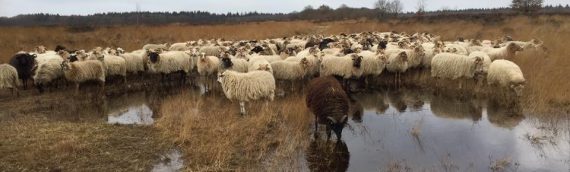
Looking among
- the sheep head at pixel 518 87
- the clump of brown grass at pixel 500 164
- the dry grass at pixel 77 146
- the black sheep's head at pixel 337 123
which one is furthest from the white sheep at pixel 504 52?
the dry grass at pixel 77 146

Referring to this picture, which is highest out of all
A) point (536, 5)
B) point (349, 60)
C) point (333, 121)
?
point (536, 5)

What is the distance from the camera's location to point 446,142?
9.29 meters

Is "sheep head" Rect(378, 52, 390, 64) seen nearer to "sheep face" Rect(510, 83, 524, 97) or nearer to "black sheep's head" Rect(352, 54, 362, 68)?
"black sheep's head" Rect(352, 54, 362, 68)

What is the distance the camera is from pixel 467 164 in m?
8.04

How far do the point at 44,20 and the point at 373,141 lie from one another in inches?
4032

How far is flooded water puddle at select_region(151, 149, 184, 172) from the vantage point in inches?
304

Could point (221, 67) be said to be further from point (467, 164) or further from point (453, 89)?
point (467, 164)

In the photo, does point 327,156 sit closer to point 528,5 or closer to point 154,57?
point 154,57

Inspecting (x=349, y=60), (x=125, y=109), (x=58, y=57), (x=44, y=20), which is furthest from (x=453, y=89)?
(x=44, y=20)

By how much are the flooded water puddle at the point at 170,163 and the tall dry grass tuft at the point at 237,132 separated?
14 centimetres

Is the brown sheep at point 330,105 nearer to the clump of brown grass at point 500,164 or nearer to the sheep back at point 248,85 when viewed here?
the sheep back at point 248,85

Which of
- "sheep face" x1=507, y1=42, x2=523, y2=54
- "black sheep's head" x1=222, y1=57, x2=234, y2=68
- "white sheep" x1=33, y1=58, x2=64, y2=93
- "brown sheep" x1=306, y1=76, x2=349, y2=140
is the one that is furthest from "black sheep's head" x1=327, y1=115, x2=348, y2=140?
"sheep face" x1=507, y1=42, x2=523, y2=54

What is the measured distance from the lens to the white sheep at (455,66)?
14.1 metres

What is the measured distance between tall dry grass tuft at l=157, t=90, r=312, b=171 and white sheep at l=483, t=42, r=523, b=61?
322 inches
